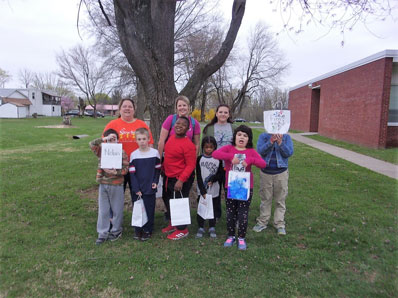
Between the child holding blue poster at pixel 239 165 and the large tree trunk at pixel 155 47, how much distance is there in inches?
68.6

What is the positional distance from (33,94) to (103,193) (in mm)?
66300

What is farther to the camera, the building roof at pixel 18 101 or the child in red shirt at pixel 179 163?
the building roof at pixel 18 101

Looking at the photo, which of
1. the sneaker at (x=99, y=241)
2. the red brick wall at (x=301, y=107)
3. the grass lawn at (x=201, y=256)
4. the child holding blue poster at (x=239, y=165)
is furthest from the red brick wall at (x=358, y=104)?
the sneaker at (x=99, y=241)

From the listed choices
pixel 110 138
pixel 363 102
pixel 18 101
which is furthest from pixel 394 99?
pixel 18 101

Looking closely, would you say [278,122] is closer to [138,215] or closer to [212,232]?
[212,232]

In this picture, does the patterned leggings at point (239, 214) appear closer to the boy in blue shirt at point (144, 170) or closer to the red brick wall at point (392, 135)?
the boy in blue shirt at point (144, 170)

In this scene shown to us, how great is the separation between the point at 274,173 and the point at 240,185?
73 cm

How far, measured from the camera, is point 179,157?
11.7 ft

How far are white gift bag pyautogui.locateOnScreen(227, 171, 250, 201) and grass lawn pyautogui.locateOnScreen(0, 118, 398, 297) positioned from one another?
0.70 metres

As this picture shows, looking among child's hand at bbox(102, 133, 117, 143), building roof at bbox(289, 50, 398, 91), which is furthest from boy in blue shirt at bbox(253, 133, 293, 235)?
building roof at bbox(289, 50, 398, 91)

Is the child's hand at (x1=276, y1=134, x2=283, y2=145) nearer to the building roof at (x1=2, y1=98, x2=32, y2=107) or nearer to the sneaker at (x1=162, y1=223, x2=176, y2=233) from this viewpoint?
the sneaker at (x1=162, y1=223, x2=176, y2=233)

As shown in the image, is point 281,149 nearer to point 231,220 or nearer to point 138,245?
point 231,220

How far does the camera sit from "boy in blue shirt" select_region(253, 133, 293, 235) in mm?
3666

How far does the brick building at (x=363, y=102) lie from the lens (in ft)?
39.3
